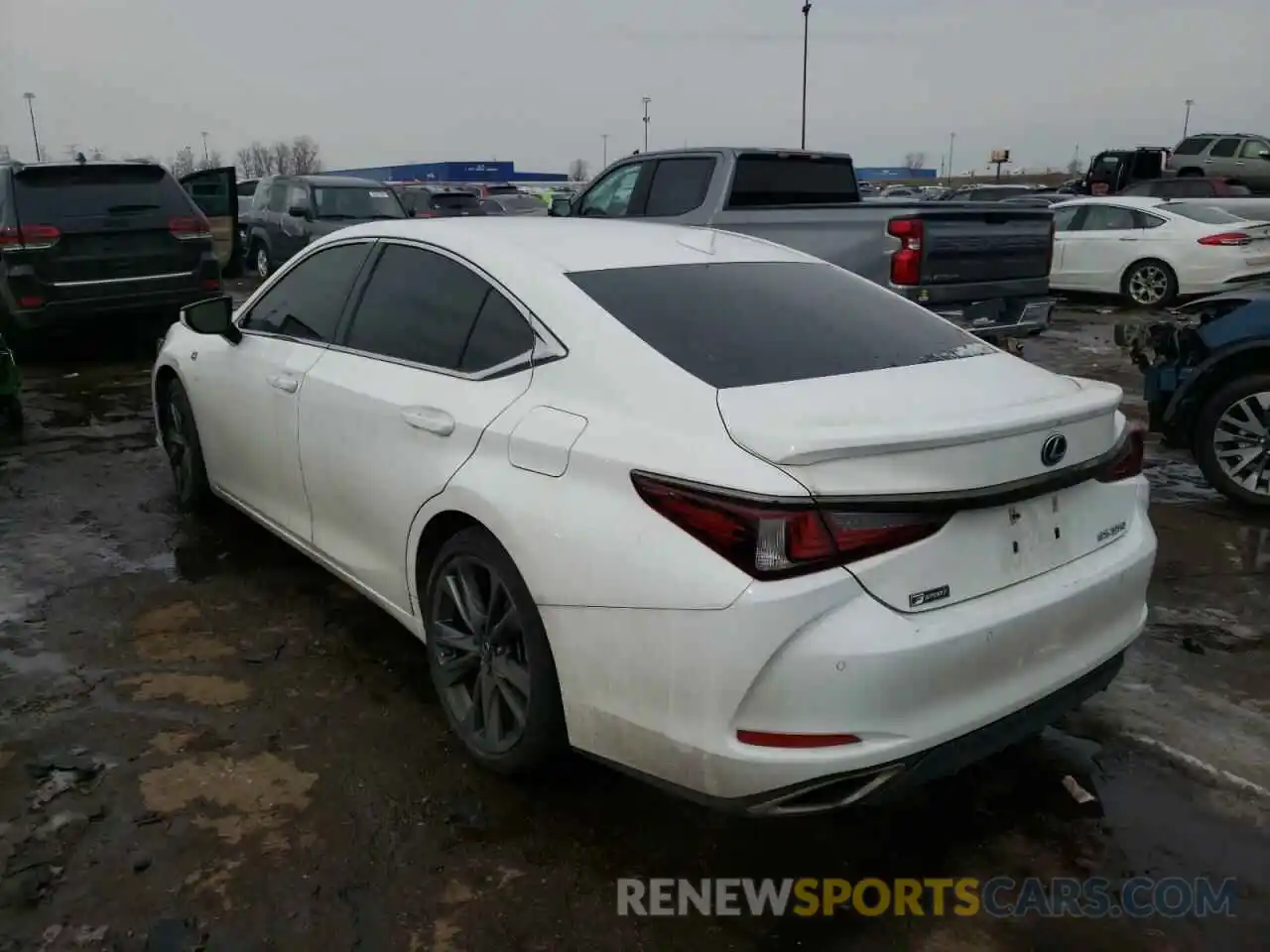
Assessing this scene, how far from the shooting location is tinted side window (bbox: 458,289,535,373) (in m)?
3.07

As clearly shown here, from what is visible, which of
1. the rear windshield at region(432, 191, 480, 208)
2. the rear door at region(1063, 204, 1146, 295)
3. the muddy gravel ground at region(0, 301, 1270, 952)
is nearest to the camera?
the muddy gravel ground at region(0, 301, 1270, 952)

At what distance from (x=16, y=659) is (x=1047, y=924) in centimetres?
368

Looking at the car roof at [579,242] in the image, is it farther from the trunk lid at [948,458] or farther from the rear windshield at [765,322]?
the trunk lid at [948,458]

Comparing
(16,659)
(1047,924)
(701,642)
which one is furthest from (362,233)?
(1047,924)

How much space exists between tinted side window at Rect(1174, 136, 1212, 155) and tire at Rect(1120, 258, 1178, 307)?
15272 millimetres

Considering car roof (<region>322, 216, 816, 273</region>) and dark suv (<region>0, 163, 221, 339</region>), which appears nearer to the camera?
car roof (<region>322, 216, 816, 273</region>)

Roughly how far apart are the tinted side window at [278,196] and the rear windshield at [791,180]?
32.6 feet

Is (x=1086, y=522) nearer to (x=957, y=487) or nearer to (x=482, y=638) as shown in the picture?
(x=957, y=487)

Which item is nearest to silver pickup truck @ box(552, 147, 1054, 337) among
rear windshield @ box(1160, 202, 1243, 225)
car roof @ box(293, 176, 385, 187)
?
rear windshield @ box(1160, 202, 1243, 225)

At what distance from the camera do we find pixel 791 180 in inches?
364

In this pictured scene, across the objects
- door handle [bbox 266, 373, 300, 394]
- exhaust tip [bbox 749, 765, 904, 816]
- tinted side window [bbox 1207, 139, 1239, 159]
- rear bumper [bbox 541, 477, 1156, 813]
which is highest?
tinted side window [bbox 1207, 139, 1239, 159]

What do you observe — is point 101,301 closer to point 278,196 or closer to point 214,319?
point 214,319

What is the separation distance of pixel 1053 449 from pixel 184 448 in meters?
4.47

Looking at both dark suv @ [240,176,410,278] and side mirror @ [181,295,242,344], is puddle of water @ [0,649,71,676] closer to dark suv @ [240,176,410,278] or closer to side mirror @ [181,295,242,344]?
side mirror @ [181,295,242,344]
